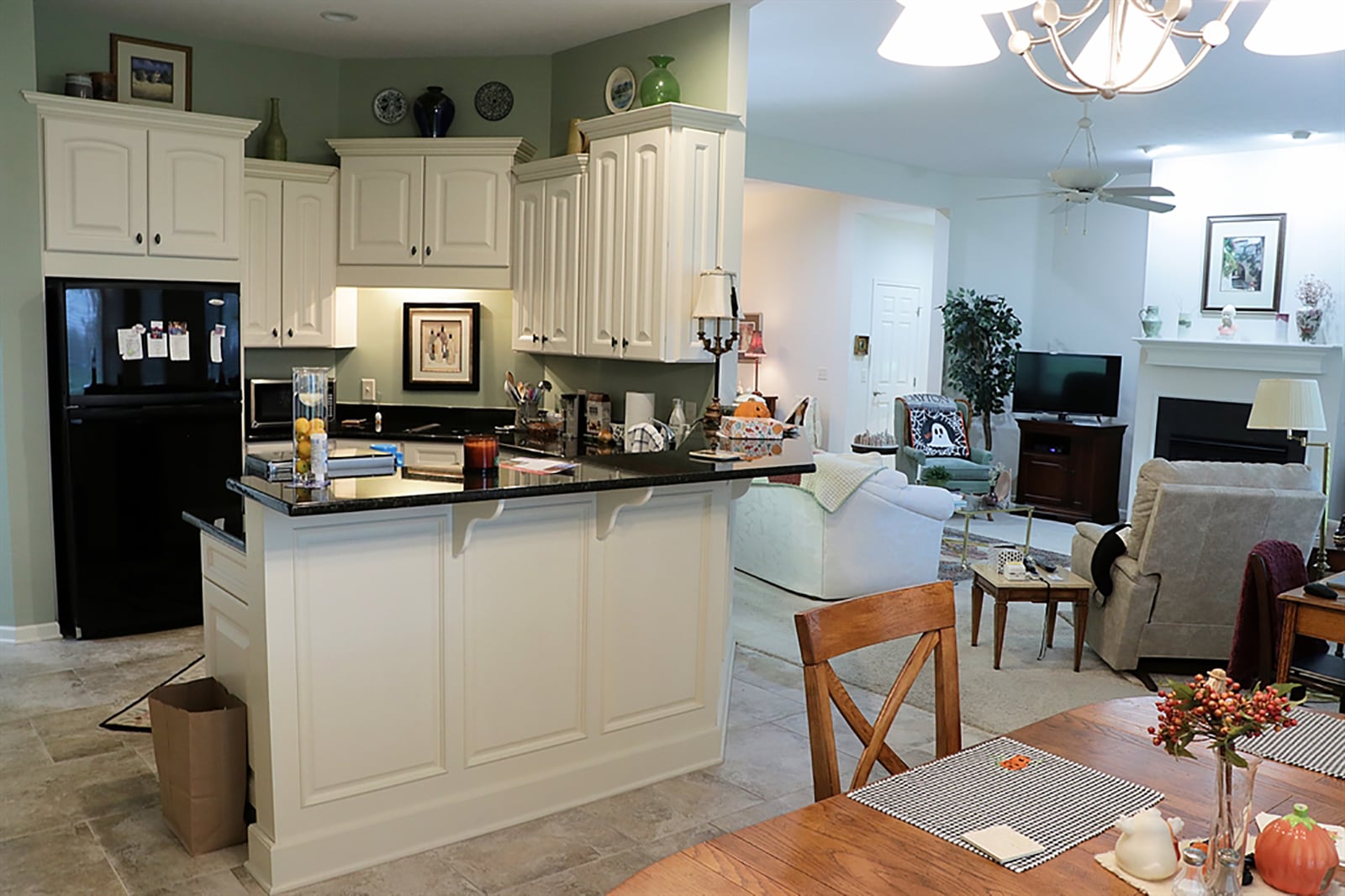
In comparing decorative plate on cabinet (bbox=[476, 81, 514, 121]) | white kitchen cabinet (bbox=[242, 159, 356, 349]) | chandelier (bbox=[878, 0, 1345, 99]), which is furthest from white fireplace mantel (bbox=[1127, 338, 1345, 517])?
chandelier (bbox=[878, 0, 1345, 99])

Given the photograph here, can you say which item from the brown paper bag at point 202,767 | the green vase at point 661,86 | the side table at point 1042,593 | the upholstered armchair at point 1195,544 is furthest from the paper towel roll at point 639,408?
the brown paper bag at point 202,767

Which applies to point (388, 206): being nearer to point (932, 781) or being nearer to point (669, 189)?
point (669, 189)

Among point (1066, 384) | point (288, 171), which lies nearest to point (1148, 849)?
point (288, 171)

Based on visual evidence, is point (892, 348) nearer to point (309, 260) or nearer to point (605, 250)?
point (605, 250)

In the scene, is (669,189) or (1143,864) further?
(669,189)

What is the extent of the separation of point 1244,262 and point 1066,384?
1792 millimetres

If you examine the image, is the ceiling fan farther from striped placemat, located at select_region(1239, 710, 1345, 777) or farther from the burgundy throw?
striped placemat, located at select_region(1239, 710, 1345, 777)

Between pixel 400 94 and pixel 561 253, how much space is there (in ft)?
4.98

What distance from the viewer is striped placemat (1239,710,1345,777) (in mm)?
1902

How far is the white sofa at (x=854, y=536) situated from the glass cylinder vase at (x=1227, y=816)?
15.2 feet

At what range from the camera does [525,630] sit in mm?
3305

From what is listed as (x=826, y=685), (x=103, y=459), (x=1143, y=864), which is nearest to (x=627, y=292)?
(x=103, y=459)

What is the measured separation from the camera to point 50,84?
530cm

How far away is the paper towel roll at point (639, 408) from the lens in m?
5.28
